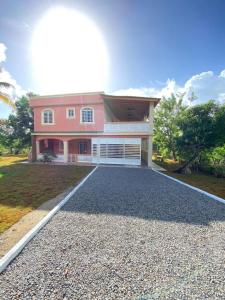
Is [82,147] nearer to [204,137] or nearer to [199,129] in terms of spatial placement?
[199,129]

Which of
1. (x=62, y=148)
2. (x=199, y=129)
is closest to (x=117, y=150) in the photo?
(x=199, y=129)

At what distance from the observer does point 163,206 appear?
611 cm

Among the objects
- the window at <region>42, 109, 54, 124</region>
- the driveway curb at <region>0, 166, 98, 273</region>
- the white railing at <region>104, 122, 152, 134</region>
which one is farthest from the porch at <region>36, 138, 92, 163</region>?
the driveway curb at <region>0, 166, 98, 273</region>

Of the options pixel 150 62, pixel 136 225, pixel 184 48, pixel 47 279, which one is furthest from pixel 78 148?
pixel 47 279

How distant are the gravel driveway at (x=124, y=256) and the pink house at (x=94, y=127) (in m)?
11.3

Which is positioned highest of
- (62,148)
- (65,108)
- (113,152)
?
(65,108)

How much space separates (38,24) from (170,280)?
41.0 feet

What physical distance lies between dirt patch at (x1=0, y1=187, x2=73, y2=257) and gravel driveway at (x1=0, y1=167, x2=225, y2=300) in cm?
45

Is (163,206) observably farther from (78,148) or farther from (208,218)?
(78,148)

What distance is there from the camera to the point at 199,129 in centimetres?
1272

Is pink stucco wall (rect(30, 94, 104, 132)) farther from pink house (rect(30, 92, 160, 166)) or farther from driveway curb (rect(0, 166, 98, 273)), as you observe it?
driveway curb (rect(0, 166, 98, 273))

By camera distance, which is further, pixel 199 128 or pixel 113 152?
pixel 113 152

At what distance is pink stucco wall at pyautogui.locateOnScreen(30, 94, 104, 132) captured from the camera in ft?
57.4

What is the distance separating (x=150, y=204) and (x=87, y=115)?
13.8 meters
